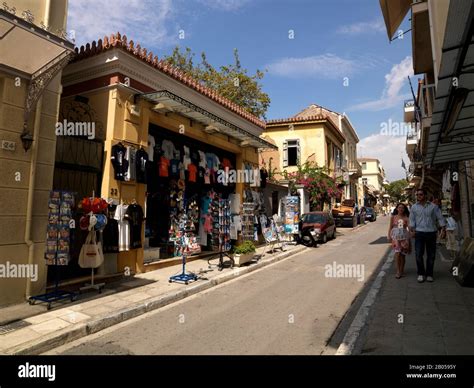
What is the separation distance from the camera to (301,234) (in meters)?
15.9

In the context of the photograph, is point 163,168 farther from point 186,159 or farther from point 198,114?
point 198,114

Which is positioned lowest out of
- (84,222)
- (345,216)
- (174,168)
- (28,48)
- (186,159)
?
(84,222)

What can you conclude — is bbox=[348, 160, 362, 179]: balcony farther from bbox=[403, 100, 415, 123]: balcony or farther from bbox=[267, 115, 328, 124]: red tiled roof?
bbox=[403, 100, 415, 123]: balcony

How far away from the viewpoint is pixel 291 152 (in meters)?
A: 26.7

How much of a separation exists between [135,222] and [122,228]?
0.41 m

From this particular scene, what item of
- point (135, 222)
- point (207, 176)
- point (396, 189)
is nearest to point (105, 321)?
point (135, 222)

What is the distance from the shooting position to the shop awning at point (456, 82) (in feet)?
9.47

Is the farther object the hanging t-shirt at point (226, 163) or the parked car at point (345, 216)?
the parked car at point (345, 216)

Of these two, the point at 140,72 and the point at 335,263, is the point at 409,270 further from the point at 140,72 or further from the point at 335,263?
the point at 140,72

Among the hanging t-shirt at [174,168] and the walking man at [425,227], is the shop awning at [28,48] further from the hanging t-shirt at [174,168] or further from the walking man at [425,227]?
the walking man at [425,227]

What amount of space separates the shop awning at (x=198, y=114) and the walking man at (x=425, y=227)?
251 inches

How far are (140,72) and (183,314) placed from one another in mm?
6526

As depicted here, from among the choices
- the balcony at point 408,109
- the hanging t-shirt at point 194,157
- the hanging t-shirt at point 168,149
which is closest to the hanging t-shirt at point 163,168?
the hanging t-shirt at point 168,149

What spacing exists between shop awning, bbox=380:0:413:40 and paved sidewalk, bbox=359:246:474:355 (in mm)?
8688
